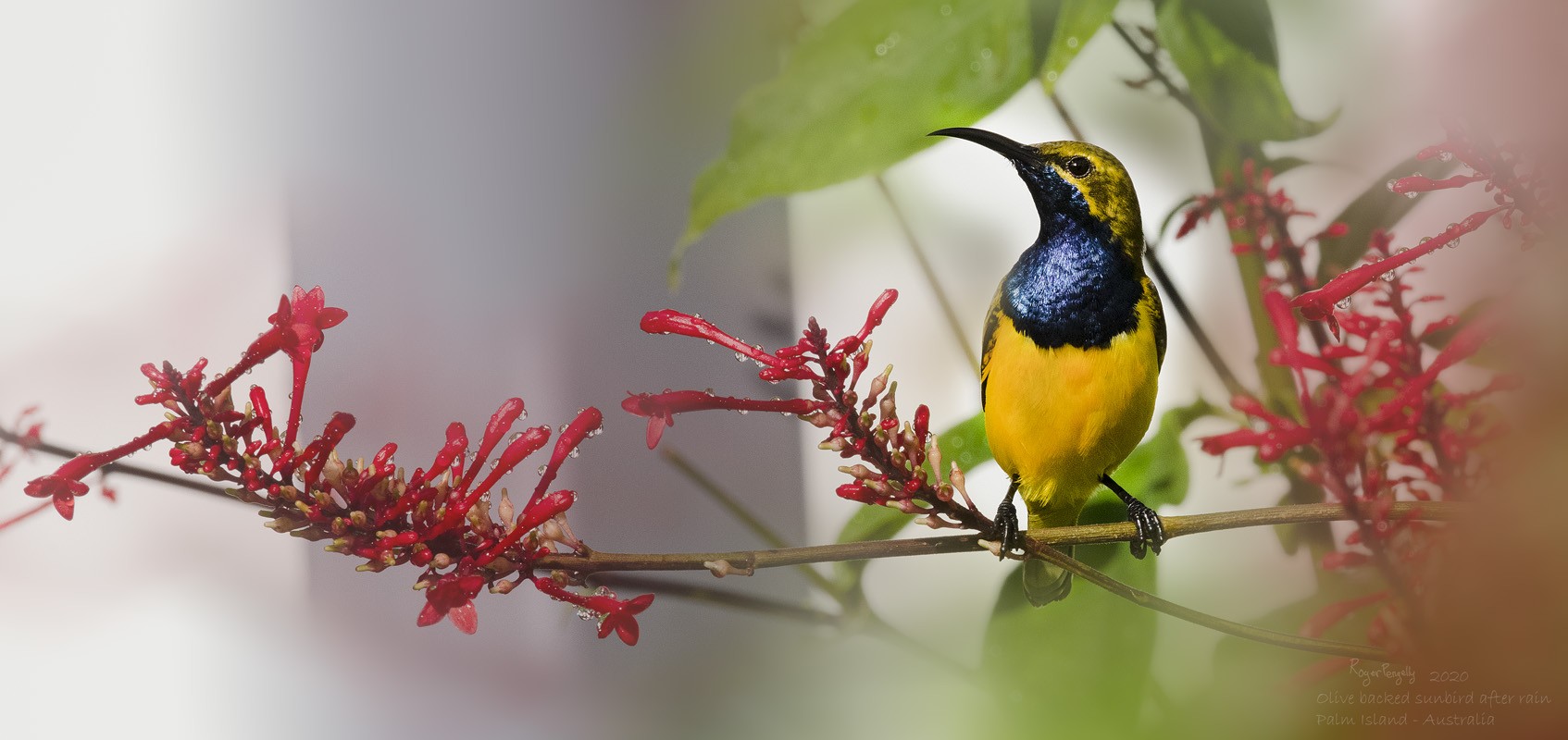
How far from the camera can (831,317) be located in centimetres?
74

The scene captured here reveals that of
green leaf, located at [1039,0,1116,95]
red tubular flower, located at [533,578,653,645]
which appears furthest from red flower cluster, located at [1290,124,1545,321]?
red tubular flower, located at [533,578,653,645]

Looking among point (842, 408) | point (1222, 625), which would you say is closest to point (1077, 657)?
point (1222, 625)

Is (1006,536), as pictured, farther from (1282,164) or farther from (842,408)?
(1282,164)

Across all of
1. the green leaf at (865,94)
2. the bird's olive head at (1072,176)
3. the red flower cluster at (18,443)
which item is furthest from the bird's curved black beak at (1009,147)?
the red flower cluster at (18,443)

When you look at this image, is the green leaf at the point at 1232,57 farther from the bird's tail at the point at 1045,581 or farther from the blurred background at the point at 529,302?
the bird's tail at the point at 1045,581

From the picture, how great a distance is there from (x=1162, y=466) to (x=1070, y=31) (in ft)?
0.93

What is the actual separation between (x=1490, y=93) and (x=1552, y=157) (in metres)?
0.07

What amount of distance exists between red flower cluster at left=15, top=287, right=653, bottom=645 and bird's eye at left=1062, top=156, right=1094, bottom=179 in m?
0.28

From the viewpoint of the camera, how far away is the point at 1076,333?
524 millimetres

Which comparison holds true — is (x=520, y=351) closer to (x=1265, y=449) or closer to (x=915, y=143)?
(x=915, y=143)

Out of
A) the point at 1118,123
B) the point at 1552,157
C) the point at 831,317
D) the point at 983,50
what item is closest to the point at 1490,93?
the point at 1552,157

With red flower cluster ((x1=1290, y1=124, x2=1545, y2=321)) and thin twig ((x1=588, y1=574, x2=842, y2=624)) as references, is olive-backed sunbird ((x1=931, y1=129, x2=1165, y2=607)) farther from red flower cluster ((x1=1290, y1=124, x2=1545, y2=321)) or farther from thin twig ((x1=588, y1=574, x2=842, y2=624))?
thin twig ((x1=588, y1=574, x2=842, y2=624))

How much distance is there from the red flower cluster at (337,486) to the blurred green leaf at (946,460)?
25 cm

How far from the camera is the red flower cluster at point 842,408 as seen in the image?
16.5 inches
